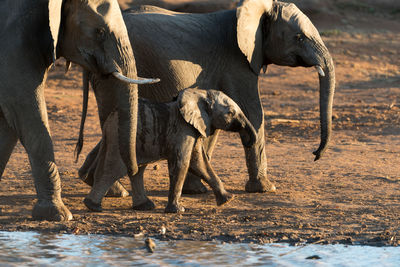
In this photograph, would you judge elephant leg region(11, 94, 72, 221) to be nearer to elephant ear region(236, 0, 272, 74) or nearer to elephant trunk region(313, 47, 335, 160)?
elephant ear region(236, 0, 272, 74)

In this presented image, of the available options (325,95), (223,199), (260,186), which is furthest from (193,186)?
(325,95)

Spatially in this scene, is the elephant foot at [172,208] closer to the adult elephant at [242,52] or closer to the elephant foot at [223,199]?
the elephant foot at [223,199]

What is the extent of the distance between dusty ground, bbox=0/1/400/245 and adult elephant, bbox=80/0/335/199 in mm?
554

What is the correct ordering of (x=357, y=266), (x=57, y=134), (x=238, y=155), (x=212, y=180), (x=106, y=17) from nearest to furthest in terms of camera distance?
1. (x=357, y=266)
2. (x=106, y=17)
3. (x=212, y=180)
4. (x=238, y=155)
5. (x=57, y=134)

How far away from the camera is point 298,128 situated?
10.9 meters

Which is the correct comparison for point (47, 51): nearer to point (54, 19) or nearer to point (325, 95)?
point (54, 19)

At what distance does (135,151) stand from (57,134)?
179 inches

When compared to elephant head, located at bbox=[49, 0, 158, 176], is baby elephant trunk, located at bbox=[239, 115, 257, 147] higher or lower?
lower

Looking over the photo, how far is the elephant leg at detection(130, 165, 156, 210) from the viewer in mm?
6496

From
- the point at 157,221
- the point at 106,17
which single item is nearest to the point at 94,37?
the point at 106,17

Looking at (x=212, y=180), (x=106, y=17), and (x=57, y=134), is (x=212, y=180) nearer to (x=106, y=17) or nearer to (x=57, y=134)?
(x=106, y=17)

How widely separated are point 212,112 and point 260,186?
1.11 m

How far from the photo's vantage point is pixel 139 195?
6.52 metres

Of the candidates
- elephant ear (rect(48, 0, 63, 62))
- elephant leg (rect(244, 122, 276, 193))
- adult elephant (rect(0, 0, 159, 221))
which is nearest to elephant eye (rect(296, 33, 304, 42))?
elephant leg (rect(244, 122, 276, 193))
